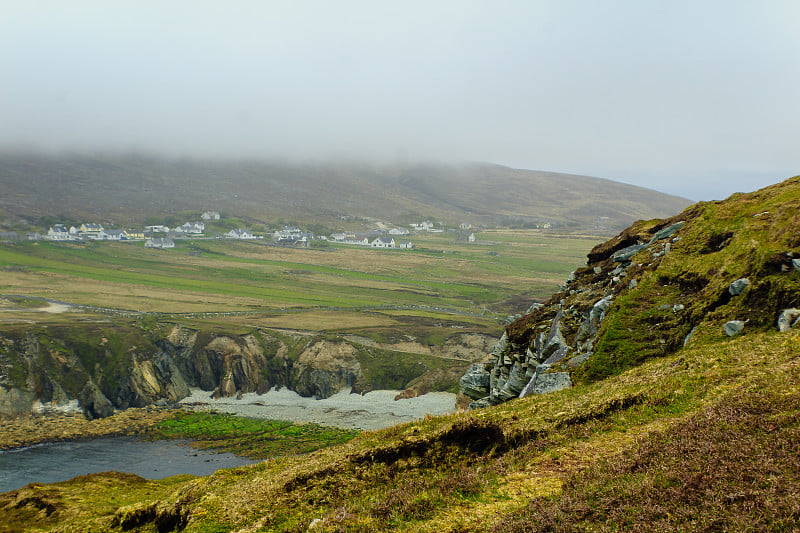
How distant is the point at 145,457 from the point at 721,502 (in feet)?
283

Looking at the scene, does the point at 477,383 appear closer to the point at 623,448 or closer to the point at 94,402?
the point at 623,448

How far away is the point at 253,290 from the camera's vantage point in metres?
173

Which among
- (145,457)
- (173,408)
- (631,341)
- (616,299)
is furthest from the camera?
(173,408)

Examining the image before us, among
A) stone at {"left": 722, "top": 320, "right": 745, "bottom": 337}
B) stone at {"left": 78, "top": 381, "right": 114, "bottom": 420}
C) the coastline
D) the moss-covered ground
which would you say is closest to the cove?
the coastline

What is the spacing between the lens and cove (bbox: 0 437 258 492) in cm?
6931

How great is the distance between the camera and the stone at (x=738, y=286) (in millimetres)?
21844

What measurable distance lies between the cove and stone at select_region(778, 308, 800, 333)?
224ft

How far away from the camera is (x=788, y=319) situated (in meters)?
18.4

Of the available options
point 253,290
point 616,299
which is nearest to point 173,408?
point 253,290

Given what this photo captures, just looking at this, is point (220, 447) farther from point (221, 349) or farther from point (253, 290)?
point (253, 290)

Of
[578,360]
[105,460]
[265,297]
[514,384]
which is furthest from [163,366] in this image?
[578,360]

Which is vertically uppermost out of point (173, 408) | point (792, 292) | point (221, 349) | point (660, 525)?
point (792, 292)

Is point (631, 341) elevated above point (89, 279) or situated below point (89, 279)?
above

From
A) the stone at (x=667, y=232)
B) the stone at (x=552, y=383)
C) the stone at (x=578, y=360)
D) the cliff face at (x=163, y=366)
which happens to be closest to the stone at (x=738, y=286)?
the stone at (x=578, y=360)
